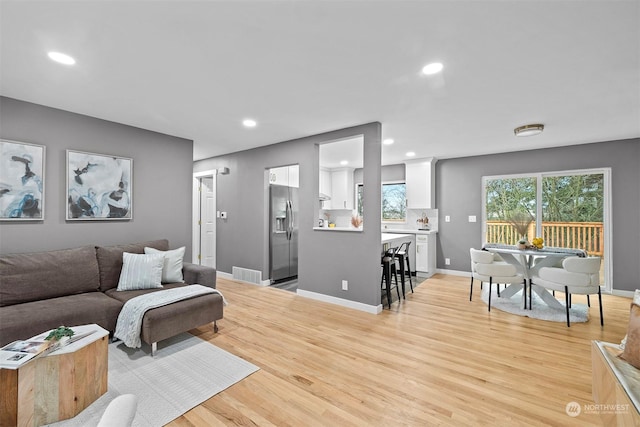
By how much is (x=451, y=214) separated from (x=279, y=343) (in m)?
4.79

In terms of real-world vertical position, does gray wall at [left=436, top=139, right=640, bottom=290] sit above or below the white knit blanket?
above

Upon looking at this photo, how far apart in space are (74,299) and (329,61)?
3202 mm

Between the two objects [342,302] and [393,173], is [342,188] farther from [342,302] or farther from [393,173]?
[342,302]

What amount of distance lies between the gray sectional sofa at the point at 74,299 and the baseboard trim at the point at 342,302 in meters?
1.61

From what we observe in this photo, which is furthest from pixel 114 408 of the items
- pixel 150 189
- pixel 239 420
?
pixel 150 189

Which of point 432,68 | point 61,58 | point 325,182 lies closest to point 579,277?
point 432,68

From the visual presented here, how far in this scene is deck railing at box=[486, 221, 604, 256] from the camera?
4.77 metres

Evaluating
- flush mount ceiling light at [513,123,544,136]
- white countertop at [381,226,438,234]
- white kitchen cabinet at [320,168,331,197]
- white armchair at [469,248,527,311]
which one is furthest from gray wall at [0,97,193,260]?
flush mount ceiling light at [513,123,544,136]

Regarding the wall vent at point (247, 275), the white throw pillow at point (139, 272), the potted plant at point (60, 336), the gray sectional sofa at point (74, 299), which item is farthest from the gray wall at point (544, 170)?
the potted plant at point (60, 336)

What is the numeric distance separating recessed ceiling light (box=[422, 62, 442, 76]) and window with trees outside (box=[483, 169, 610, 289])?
3664mm

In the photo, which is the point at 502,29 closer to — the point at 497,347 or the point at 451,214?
the point at 497,347

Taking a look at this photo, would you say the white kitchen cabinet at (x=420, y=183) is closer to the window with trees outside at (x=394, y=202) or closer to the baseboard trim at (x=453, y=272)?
the window with trees outside at (x=394, y=202)

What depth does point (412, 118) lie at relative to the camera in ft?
11.9

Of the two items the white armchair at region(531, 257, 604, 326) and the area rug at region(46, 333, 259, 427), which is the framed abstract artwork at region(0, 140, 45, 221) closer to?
the area rug at region(46, 333, 259, 427)
